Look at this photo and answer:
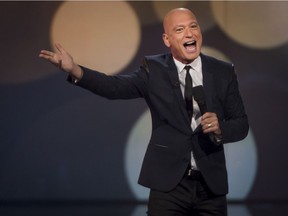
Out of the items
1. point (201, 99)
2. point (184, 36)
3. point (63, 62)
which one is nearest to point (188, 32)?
point (184, 36)

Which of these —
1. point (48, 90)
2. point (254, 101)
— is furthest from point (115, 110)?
point (254, 101)

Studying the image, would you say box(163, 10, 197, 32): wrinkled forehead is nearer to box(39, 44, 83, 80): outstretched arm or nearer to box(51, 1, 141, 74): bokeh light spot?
box(39, 44, 83, 80): outstretched arm

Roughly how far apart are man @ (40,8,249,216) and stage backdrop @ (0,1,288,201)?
2317mm

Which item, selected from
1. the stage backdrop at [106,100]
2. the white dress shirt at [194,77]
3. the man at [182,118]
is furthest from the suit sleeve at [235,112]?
the stage backdrop at [106,100]

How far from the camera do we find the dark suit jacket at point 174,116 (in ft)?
5.61

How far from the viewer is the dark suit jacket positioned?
1711 mm

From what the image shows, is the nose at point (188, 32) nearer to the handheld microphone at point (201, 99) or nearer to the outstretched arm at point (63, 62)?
the handheld microphone at point (201, 99)

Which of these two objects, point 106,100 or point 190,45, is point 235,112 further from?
point 106,100

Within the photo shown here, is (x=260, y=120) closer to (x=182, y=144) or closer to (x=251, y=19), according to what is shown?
(x=251, y=19)

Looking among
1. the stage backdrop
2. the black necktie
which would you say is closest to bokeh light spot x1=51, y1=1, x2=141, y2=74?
the stage backdrop

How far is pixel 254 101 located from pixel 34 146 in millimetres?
1874

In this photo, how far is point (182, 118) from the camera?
5.65 feet

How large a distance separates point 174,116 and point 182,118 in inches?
1.2

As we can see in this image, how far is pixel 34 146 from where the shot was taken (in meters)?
4.19
